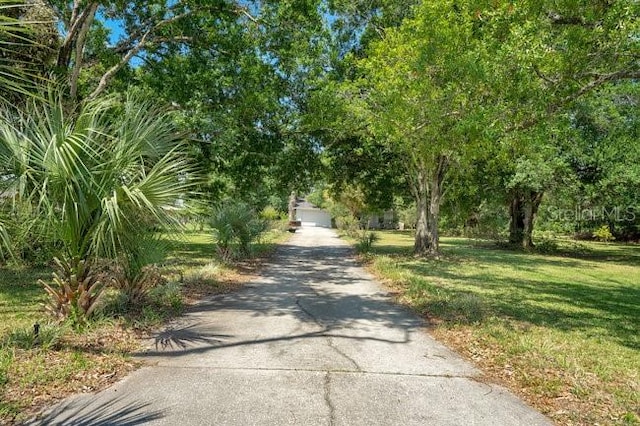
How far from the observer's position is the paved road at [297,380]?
3.73m

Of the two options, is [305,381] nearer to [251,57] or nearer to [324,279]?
[324,279]

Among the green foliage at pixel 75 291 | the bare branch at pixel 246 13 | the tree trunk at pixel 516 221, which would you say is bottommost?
the green foliage at pixel 75 291

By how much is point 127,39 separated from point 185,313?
9.23 meters

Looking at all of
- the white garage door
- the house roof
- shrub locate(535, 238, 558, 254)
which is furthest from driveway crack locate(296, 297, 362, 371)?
the house roof

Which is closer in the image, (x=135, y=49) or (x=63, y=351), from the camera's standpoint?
(x=63, y=351)

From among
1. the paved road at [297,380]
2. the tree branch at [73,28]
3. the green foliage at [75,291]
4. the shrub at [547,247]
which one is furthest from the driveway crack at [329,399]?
the shrub at [547,247]

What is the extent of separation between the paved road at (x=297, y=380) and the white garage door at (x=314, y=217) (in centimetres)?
6505

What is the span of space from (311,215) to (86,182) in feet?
230

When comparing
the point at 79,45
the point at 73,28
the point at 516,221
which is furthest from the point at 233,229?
the point at 516,221

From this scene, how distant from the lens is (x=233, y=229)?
15055mm

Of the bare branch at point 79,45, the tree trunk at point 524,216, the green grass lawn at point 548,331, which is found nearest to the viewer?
the green grass lawn at point 548,331

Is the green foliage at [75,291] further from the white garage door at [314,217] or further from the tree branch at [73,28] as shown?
the white garage door at [314,217]

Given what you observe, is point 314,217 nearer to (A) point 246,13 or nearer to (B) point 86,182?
(A) point 246,13

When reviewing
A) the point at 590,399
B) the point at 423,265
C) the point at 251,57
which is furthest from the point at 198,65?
the point at 590,399
